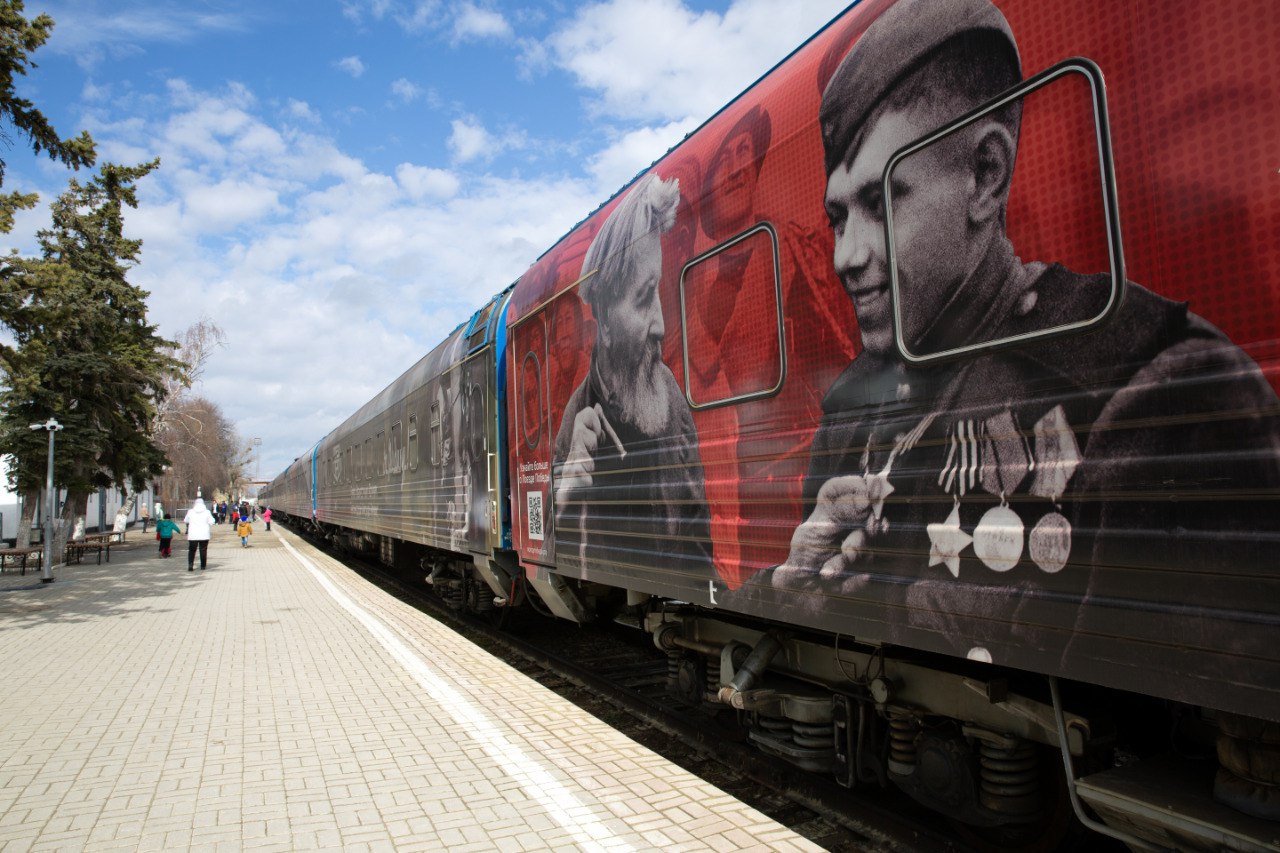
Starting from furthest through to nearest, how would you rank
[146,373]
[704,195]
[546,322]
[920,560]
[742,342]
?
[146,373] < [546,322] < [704,195] < [742,342] < [920,560]

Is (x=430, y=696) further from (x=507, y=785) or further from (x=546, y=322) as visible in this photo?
(x=546, y=322)

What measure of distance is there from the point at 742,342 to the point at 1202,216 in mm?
1944

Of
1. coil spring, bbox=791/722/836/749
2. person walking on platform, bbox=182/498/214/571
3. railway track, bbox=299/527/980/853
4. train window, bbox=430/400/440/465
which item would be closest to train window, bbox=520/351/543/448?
railway track, bbox=299/527/980/853

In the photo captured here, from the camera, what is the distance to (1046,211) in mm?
2279

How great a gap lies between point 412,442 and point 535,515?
5.80m

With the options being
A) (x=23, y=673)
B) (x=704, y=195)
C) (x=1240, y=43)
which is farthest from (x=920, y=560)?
(x=23, y=673)

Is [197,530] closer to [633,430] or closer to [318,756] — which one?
[318,756]

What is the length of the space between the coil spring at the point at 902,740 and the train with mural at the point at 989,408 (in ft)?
0.04

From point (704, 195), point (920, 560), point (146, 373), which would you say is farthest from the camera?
point (146, 373)

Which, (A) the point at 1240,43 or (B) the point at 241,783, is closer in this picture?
(A) the point at 1240,43

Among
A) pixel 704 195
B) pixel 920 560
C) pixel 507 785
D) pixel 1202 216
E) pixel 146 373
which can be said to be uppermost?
pixel 146 373

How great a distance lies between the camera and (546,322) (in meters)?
6.25

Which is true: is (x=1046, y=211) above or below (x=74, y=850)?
above

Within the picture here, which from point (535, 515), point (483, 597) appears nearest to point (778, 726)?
point (535, 515)
